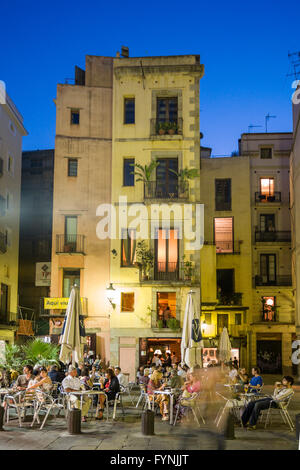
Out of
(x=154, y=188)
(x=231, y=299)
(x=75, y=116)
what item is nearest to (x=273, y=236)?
(x=231, y=299)

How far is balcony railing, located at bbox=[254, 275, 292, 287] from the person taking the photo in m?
39.2

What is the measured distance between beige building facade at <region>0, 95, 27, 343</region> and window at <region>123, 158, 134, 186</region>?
8.64 meters

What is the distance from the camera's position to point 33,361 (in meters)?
22.7

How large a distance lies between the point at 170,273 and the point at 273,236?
13103 mm

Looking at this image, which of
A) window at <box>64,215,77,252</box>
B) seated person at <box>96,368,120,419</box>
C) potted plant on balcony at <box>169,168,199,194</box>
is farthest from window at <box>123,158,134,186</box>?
seated person at <box>96,368,120,419</box>

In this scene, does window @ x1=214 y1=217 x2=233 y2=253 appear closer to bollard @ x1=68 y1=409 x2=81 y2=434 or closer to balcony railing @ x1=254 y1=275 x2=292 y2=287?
balcony railing @ x1=254 y1=275 x2=292 y2=287

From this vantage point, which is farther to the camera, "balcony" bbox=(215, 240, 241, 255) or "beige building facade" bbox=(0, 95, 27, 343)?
"balcony" bbox=(215, 240, 241, 255)

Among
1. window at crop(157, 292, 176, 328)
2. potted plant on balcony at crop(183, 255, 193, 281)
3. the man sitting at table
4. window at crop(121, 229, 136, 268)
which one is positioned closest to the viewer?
the man sitting at table

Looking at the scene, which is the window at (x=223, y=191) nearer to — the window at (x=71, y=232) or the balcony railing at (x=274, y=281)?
the balcony railing at (x=274, y=281)

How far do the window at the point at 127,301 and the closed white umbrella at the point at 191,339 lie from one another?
11028mm

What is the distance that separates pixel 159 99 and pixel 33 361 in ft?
52.8
